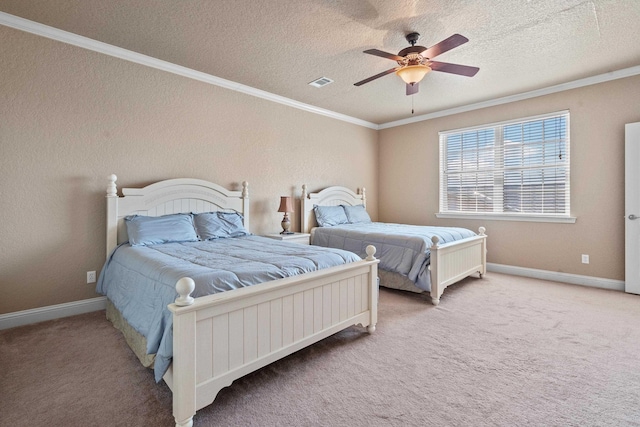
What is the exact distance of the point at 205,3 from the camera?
2.39 meters

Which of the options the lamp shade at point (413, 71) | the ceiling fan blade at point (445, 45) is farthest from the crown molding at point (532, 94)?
the ceiling fan blade at point (445, 45)

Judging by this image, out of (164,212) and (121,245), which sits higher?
(164,212)

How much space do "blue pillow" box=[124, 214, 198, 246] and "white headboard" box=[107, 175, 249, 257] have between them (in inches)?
4.7

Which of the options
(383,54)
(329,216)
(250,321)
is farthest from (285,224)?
(250,321)

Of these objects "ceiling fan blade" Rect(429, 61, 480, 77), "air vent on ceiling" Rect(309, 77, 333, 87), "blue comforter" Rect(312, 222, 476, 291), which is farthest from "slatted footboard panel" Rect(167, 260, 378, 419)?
"air vent on ceiling" Rect(309, 77, 333, 87)

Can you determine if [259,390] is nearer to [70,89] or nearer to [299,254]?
[299,254]

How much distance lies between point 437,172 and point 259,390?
457 cm

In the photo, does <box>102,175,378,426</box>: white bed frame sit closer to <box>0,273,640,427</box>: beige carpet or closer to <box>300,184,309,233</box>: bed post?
<box>0,273,640,427</box>: beige carpet

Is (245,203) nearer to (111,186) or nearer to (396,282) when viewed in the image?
(111,186)

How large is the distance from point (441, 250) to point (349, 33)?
230 centimetres

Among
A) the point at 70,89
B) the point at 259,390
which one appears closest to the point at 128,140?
the point at 70,89

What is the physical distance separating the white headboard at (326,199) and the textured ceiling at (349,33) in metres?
1.67

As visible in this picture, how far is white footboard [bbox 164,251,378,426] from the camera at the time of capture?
146 cm

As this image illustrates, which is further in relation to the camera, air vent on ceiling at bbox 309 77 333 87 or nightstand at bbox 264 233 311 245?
nightstand at bbox 264 233 311 245
